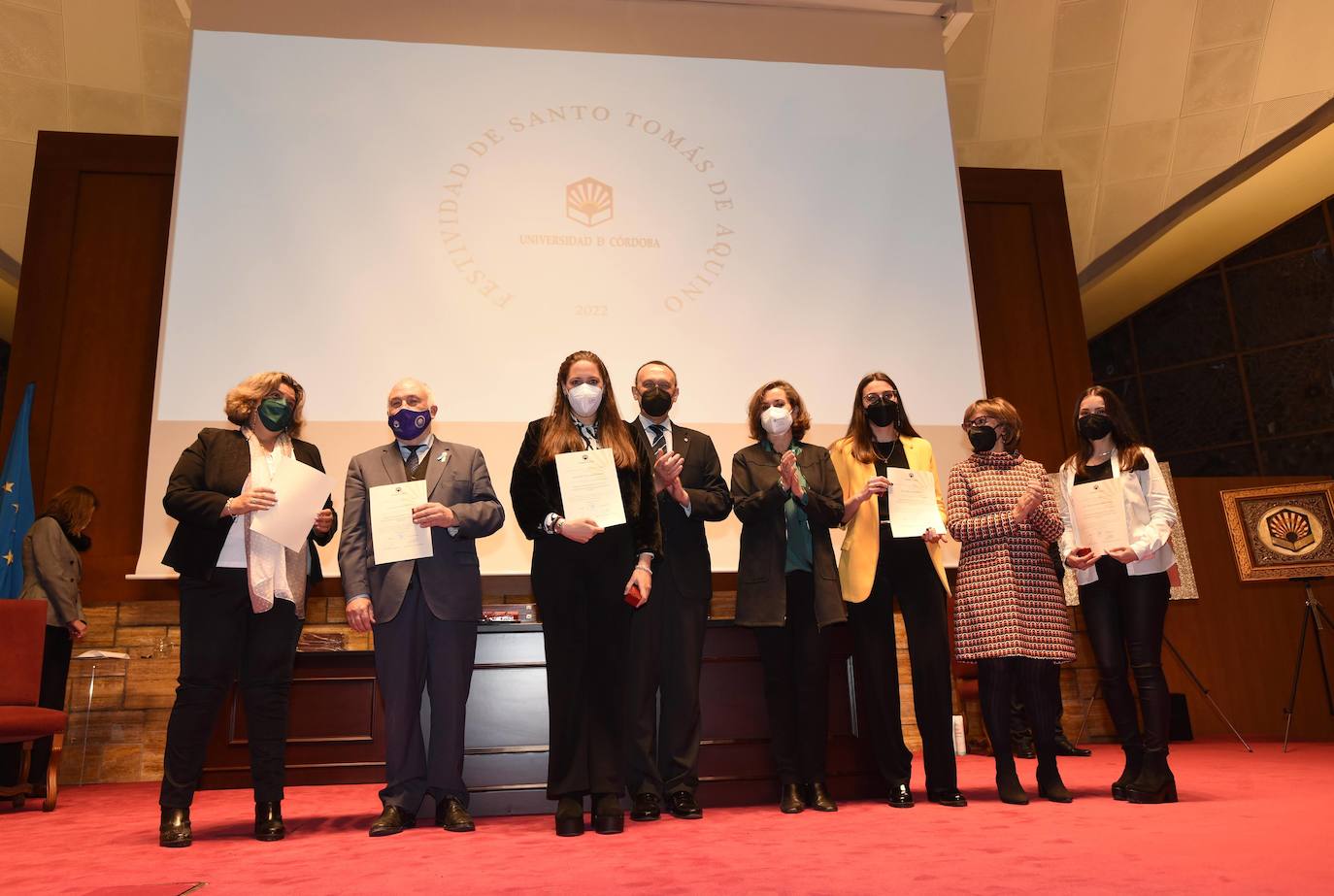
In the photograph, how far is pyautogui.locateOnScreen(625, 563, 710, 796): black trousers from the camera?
110 inches

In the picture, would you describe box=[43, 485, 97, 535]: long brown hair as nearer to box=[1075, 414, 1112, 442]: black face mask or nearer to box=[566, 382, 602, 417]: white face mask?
box=[566, 382, 602, 417]: white face mask

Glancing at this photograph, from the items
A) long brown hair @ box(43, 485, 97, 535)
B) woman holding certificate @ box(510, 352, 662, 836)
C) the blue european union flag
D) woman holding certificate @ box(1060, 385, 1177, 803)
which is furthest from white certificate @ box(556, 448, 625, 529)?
the blue european union flag

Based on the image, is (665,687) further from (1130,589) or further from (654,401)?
(1130,589)

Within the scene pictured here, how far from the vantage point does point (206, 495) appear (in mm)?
2578

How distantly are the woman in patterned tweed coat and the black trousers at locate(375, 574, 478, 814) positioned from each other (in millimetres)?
1493

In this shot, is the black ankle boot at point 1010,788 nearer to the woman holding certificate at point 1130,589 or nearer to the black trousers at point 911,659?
the black trousers at point 911,659

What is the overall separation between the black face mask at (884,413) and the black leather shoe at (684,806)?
1.29 m

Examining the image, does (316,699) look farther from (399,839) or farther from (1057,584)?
(1057,584)

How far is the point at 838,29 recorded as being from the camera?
5.25 metres

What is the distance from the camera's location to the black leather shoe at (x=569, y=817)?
2508 millimetres

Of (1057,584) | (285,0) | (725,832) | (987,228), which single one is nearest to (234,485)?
(725,832)

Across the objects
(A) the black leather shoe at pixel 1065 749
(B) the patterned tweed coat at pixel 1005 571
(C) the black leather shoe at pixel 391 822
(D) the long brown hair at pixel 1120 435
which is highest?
(D) the long brown hair at pixel 1120 435

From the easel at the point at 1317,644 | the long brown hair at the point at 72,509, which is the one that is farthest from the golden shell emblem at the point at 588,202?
the easel at the point at 1317,644

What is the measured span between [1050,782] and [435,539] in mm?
1994
